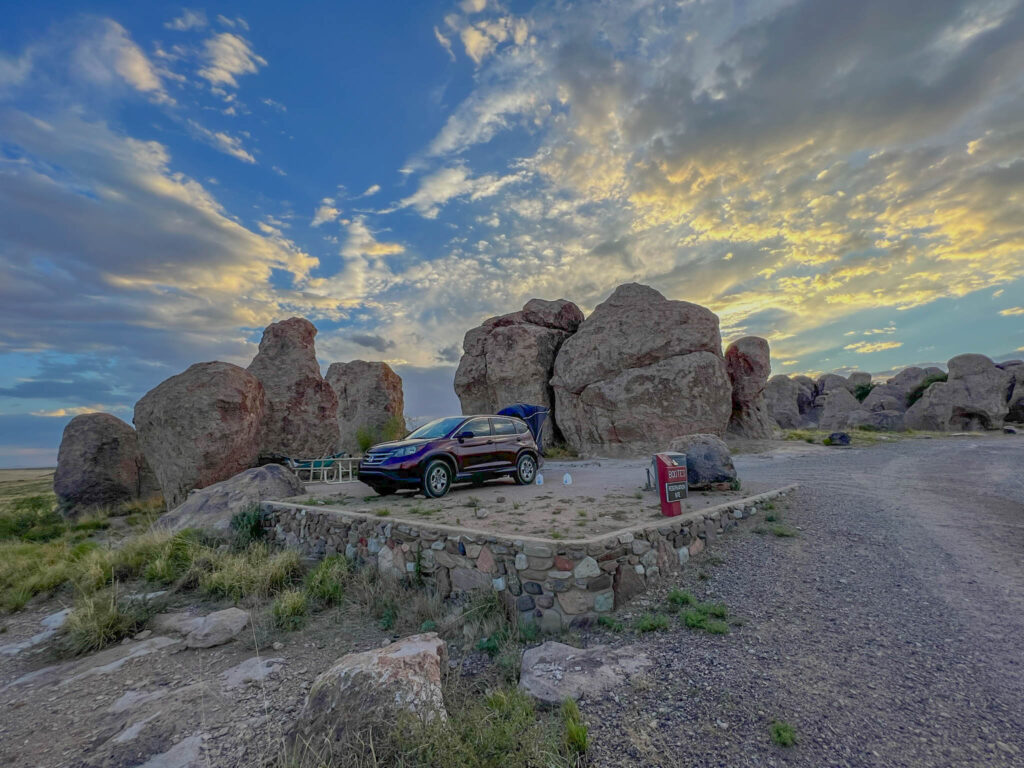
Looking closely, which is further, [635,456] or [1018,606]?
[635,456]

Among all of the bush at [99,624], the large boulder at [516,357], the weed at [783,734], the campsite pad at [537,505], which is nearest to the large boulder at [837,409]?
the large boulder at [516,357]

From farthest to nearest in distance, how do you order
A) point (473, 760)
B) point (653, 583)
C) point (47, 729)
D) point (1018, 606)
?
point (653, 583) < point (1018, 606) < point (47, 729) < point (473, 760)

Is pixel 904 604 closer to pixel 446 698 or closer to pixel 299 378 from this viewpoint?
pixel 446 698

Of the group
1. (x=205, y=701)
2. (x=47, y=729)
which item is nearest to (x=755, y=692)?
(x=205, y=701)

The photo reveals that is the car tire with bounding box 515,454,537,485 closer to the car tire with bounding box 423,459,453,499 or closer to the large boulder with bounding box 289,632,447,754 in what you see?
the car tire with bounding box 423,459,453,499

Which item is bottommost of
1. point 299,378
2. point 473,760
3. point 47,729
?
point 47,729

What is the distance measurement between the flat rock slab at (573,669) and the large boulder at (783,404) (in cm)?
4592

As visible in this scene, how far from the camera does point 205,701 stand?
4.06 meters

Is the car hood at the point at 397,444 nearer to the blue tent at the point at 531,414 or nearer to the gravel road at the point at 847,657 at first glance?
the gravel road at the point at 847,657

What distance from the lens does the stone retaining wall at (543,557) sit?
4.86 meters

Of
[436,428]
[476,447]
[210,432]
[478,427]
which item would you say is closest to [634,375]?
[478,427]

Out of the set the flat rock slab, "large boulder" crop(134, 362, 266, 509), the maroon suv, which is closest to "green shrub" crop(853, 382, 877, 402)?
the maroon suv

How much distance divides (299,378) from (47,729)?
42.7 ft

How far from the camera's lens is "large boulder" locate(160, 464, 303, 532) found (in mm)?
9656
